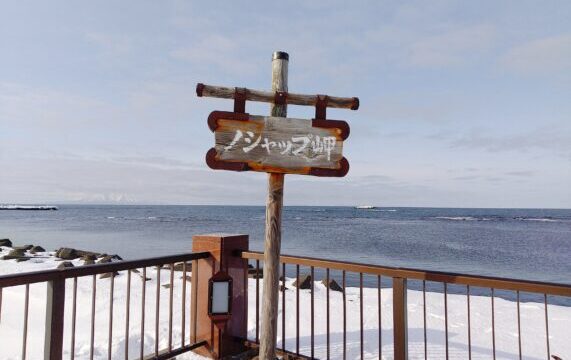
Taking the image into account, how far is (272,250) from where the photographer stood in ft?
11.5

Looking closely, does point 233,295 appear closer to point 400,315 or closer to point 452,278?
point 400,315

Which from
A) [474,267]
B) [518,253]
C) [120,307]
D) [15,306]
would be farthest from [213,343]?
[518,253]

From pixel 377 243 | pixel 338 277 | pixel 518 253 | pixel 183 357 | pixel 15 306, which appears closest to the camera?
pixel 183 357

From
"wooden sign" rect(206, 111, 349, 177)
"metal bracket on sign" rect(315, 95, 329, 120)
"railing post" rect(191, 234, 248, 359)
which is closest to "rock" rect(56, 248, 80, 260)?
"railing post" rect(191, 234, 248, 359)

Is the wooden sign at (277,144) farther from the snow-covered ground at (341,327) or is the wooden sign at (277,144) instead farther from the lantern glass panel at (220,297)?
the snow-covered ground at (341,327)

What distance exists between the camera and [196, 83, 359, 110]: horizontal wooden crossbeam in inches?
132

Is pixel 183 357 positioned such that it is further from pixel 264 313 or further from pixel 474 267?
pixel 474 267

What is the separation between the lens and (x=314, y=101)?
359 cm

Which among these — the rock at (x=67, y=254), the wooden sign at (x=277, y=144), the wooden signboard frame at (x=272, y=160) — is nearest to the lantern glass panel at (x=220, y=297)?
the wooden signboard frame at (x=272, y=160)

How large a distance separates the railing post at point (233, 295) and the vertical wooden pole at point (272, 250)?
1.22m

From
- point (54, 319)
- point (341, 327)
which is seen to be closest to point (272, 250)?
point (54, 319)

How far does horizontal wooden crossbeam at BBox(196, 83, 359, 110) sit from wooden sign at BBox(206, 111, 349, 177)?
173 millimetres

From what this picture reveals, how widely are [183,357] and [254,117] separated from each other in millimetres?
2991

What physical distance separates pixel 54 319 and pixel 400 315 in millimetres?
3016
